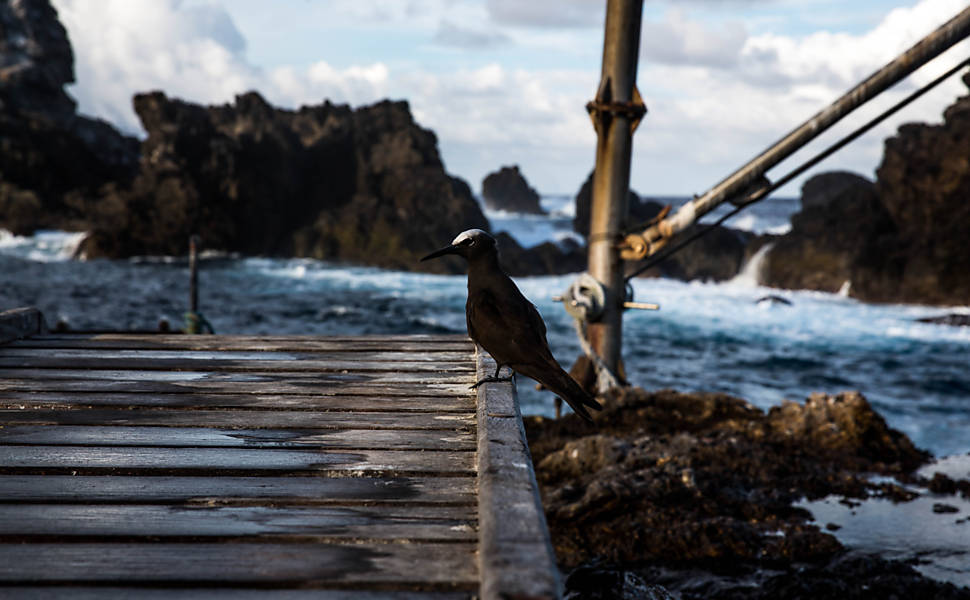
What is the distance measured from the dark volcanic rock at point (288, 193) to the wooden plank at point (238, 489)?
132ft

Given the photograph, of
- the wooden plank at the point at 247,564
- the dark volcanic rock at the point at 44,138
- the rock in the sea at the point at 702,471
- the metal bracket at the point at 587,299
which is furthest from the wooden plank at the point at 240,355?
the dark volcanic rock at the point at 44,138

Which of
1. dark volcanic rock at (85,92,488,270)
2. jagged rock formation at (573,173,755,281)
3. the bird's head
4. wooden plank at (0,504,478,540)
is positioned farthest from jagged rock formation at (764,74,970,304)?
wooden plank at (0,504,478,540)

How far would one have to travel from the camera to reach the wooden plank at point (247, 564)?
1.99 meters

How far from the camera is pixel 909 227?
93.2 ft

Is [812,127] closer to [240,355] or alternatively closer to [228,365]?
[240,355]

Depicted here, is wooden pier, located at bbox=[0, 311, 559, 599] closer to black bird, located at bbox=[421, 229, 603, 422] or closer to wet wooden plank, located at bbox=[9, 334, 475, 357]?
black bird, located at bbox=[421, 229, 603, 422]

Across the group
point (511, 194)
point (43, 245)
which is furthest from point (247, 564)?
point (511, 194)

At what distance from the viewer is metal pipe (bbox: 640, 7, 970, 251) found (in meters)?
6.70

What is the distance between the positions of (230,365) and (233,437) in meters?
1.42

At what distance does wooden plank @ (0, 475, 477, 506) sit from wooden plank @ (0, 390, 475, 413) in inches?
34.7

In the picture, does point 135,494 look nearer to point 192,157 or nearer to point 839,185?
point 192,157

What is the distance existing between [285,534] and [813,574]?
3.84 m

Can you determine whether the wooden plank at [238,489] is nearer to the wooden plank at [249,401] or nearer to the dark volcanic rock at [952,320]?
the wooden plank at [249,401]

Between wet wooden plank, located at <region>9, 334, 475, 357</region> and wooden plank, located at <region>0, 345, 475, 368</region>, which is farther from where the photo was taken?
wet wooden plank, located at <region>9, 334, 475, 357</region>
